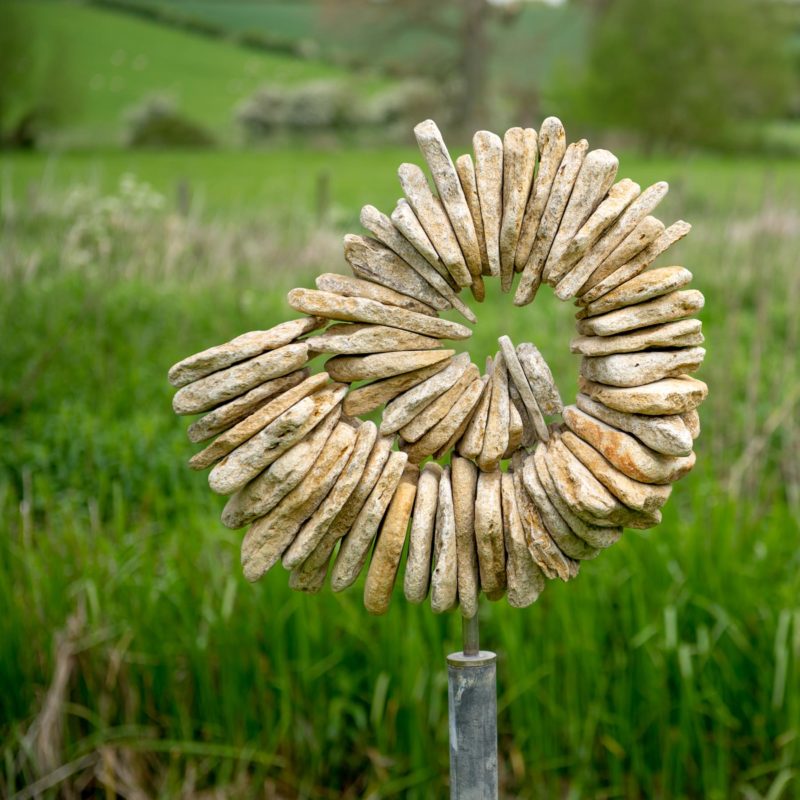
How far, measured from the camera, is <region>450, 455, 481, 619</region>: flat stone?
83 centimetres

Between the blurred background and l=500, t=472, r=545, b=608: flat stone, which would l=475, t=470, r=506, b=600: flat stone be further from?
the blurred background

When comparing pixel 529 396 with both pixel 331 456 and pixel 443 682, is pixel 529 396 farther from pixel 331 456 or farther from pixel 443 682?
pixel 443 682

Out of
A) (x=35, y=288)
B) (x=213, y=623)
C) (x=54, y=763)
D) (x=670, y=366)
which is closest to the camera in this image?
(x=670, y=366)

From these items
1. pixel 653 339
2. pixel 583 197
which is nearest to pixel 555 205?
pixel 583 197

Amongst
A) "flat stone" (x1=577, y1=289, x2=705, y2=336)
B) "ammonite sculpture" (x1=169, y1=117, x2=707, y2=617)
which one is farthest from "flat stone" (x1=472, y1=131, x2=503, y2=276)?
"flat stone" (x1=577, y1=289, x2=705, y2=336)

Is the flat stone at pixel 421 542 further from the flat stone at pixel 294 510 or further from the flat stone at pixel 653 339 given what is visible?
the flat stone at pixel 653 339

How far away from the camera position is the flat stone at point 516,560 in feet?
2.71

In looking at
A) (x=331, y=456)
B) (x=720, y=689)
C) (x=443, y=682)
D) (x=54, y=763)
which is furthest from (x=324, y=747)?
(x=331, y=456)

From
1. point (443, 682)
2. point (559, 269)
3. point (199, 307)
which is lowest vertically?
point (443, 682)

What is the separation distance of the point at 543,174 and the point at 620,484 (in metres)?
0.27

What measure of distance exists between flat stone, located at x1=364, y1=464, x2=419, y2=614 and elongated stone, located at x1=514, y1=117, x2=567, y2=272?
0.76 feet

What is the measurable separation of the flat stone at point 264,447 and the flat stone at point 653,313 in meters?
0.25

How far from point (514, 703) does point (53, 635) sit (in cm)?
104

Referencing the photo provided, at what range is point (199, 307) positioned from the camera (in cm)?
474
